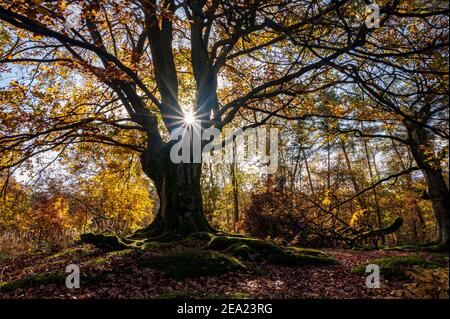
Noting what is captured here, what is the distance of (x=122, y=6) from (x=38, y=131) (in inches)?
175

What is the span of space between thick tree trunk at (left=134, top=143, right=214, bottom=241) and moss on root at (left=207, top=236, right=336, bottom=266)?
1.48 metres

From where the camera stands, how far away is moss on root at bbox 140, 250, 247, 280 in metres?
6.08

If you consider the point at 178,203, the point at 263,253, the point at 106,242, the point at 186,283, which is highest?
the point at 178,203

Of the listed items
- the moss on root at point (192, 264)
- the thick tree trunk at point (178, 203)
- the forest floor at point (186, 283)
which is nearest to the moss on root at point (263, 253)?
the forest floor at point (186, 283)

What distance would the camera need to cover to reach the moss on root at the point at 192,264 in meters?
6.08

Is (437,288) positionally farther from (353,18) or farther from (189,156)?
(189,156)

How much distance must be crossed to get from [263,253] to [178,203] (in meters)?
3.20

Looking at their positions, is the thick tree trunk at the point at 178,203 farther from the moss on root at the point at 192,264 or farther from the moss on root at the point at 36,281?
the moss on root at the point at 36,281

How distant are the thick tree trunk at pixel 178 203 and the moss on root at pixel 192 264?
8.30 ft

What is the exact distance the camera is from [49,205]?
1883cm

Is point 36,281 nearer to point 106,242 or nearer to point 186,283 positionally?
point 106,242

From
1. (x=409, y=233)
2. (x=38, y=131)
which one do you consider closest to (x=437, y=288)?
(x=38, y=131)

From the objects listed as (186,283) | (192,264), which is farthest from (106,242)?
(186,283)

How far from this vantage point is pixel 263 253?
7.79m
